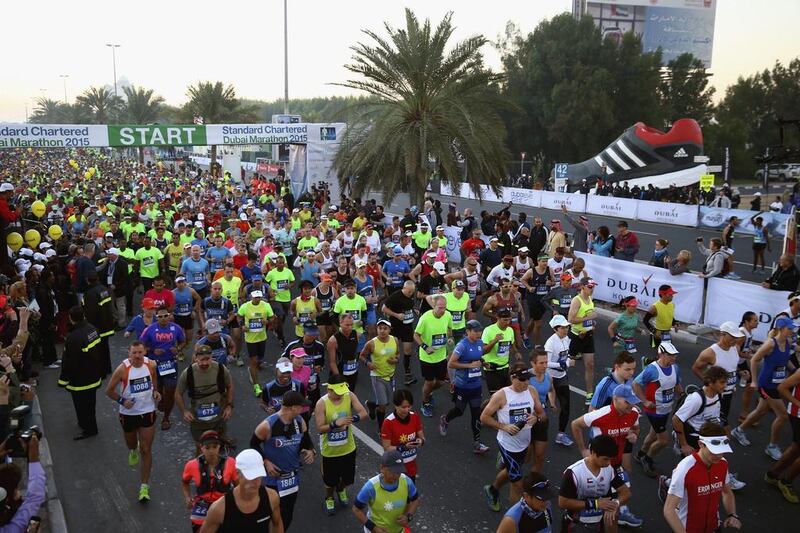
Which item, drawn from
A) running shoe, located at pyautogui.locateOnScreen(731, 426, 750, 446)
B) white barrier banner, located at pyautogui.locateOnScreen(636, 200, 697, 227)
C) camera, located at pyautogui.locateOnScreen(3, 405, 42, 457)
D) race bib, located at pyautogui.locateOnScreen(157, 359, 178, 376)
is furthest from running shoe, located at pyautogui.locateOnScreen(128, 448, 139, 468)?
white barrier banner, located at pyautogui.locateOnScreen(636, 200, 697, 227)

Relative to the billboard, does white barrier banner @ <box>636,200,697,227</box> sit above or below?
below

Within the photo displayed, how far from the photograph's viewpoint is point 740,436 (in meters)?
7.88

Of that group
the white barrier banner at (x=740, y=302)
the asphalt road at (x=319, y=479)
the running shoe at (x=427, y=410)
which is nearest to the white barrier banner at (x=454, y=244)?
the white barrier banner at (x=740, y=302)

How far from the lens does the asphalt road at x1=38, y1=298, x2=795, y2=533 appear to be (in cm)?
621

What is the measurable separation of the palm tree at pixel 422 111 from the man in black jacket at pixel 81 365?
1240 cm

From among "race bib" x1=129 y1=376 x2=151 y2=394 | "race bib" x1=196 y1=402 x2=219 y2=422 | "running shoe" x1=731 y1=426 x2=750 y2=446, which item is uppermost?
"race bib" x1=129 y1=376 x2=151 y2=394

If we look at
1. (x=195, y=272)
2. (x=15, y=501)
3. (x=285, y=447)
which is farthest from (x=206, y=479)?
(x=195, y=272)

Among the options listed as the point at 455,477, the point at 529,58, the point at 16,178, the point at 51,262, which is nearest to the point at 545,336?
the point at 455,477

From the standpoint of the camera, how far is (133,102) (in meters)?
57.8

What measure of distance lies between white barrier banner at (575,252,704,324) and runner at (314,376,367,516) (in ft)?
30.2

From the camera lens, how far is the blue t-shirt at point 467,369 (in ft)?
24.7

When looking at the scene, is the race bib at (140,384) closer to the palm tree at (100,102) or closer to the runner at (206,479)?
the runner at (206,479)

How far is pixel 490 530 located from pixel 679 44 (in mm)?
91730

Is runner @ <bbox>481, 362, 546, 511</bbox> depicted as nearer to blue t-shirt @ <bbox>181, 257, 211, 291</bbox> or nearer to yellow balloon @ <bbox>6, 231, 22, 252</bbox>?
blue t-shirt @ <bbox>181, 257, 211, 291</bbox>
